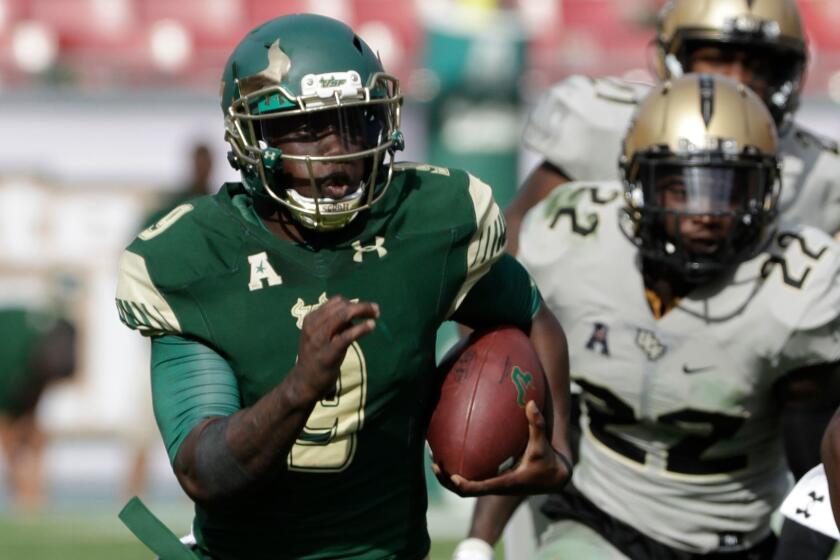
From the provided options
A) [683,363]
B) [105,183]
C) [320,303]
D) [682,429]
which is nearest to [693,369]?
[683,363]

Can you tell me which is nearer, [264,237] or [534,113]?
[264,237]

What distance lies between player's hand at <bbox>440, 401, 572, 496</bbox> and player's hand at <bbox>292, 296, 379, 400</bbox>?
1.59ft

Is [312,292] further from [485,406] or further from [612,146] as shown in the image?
[612,146]

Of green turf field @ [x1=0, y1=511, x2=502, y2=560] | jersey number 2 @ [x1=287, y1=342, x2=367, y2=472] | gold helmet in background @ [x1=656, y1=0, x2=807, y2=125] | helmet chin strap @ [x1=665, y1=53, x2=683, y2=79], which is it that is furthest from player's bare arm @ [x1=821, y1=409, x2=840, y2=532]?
green turf field @ [x1=0, y1=511, x2=502, y2=560]

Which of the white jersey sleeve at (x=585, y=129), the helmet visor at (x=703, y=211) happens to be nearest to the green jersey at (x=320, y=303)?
the helmet visor at (x=703, y=211)

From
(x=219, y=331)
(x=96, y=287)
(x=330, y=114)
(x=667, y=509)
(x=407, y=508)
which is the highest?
(x=330, y=114)

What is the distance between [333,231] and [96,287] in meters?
6.17

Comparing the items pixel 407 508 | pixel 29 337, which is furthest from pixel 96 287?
pixel 407 508

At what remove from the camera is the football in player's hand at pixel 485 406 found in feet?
9.02

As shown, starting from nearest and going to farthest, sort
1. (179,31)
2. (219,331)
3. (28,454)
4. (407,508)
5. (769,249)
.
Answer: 1. (219,331)
2. (407,508)
3. (769,249)
4. (28,454)
5. (179,31)

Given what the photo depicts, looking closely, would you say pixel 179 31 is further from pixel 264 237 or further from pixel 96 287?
pixel 264 237

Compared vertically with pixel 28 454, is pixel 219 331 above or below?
above

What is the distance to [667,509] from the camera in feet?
11.8

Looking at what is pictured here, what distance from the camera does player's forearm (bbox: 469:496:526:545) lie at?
354cm
